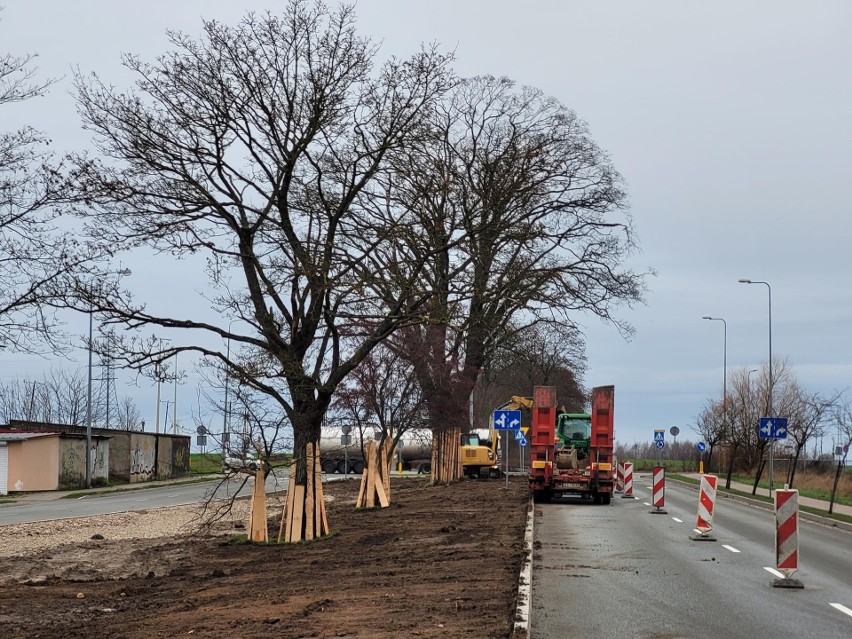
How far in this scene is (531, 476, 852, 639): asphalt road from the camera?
36.8ft

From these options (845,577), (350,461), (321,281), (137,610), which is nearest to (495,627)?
(137,610)

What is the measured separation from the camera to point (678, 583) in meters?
14.7

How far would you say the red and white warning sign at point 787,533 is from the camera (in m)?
14.7

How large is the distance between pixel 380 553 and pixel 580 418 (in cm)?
2177

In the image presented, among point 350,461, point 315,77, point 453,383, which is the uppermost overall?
point 315,77

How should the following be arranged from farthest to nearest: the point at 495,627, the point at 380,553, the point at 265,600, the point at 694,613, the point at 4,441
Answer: the point at 4,441 < the point at 380,553 < the point at 265,600 < the point at 694,613 < the point at 495,627

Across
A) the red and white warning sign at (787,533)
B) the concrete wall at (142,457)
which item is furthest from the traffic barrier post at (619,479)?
the concrete wall at (142,457)

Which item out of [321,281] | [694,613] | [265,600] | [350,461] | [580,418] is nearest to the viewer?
[694,613]

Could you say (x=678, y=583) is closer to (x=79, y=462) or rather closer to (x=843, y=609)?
(x=843, y=609)

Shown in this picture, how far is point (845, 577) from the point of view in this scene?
52.4 feet

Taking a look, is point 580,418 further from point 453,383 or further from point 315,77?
point 315,77

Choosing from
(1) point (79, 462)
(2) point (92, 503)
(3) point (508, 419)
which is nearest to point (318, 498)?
(3) point (508, 419)

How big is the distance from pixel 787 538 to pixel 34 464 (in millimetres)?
45082

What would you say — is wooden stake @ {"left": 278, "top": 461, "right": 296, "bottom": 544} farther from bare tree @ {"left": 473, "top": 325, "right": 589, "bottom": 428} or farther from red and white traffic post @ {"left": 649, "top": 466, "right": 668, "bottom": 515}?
bare tree @ {"left": 473, "top": 325, "right": 589, "bottom": 428}
